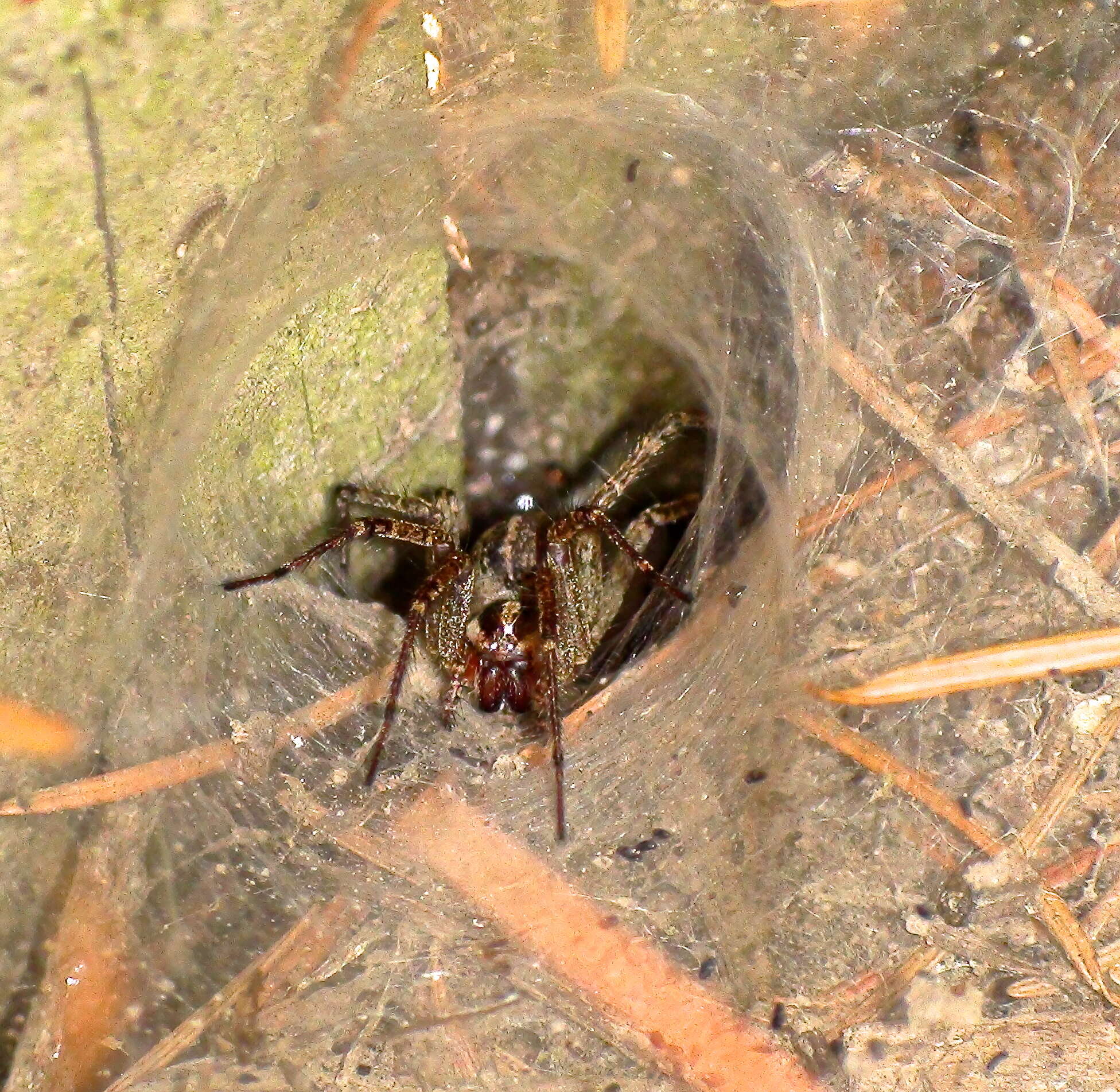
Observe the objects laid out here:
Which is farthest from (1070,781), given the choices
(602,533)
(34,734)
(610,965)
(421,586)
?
(34,734)

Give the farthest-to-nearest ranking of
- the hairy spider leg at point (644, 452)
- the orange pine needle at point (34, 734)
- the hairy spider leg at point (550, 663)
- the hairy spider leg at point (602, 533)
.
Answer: the hairy spider leg at point (644, 452), the hairy spider leg at point (602, 533), the hairy spider leg at point (550, 663), the orange pine needle at point (34, 734)

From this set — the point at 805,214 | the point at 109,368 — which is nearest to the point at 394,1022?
the point at 109,368

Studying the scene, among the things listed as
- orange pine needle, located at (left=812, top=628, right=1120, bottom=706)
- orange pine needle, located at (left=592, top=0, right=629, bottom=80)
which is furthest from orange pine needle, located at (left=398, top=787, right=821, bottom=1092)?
orange pine needle, located at (left=592, top=0, right=629, bottom=80)

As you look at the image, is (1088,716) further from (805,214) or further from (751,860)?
(805,214)

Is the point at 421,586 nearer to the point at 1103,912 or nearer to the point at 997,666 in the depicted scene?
the point at 997,666

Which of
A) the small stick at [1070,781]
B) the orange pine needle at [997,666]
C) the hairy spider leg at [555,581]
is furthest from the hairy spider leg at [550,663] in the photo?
the small stick at [1070,781]

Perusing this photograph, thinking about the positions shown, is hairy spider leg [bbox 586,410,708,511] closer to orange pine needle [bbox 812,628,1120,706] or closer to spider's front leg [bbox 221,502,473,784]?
spider's front leg [bbox 221,502,473,784]

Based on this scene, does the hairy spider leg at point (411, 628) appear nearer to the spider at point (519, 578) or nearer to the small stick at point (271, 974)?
the spider at point (519, 578)

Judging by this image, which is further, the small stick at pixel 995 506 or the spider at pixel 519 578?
the spider at pixel 519 578
